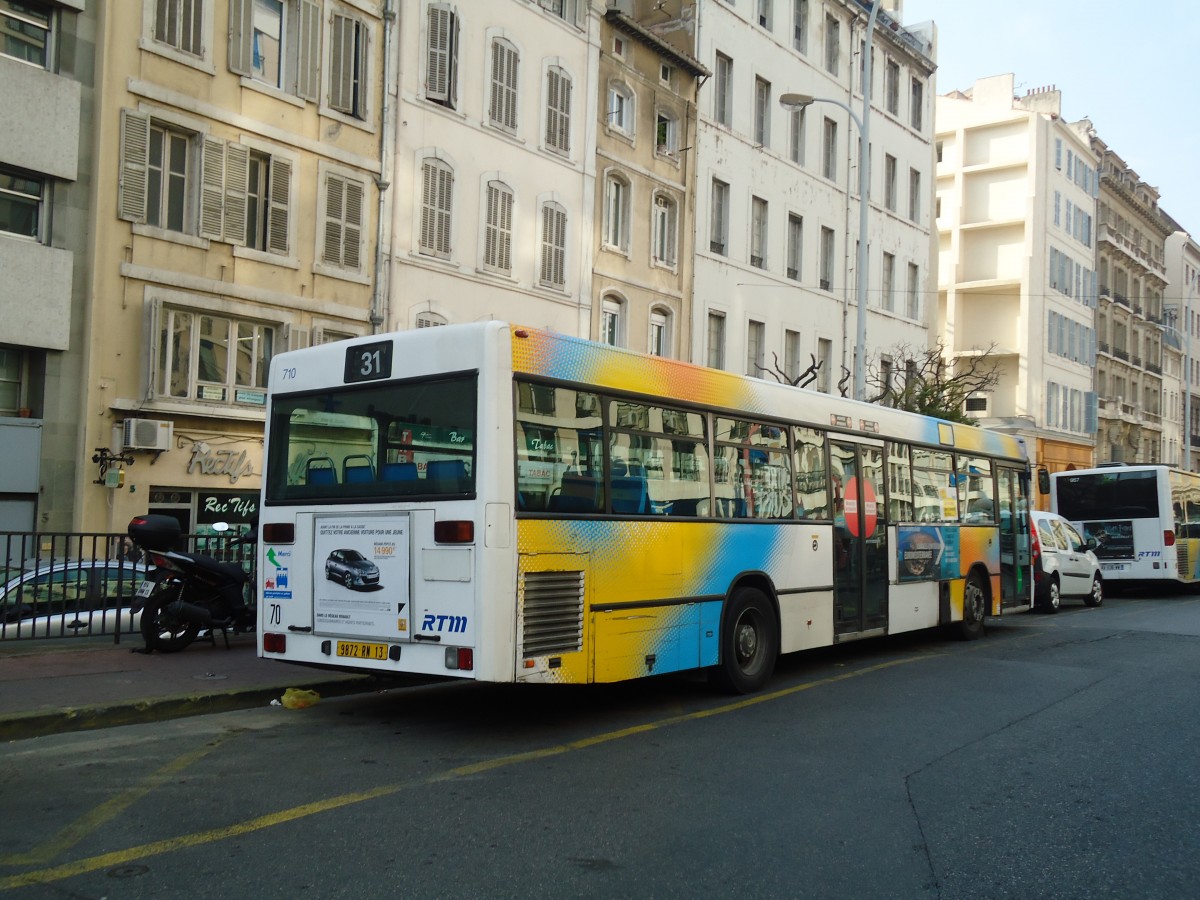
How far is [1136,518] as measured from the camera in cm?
2650

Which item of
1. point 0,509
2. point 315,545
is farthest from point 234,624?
point 0,509

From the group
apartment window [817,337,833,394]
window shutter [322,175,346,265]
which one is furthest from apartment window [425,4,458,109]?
apartment window [817,337,833,394]

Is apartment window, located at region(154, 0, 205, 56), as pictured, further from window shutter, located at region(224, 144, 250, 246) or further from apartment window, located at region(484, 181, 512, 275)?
apartment window, located at region(484, 181, 512, 275)

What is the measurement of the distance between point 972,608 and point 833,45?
27.2 m

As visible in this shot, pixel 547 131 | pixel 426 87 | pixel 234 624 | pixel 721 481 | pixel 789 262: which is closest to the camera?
pixel 721 481

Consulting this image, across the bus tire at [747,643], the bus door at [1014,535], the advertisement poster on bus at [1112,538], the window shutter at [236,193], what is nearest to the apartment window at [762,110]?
the advertisement poster on bus at [1112,538]

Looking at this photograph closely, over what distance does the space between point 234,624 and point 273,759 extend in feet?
14.6

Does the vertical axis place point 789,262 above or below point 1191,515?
above

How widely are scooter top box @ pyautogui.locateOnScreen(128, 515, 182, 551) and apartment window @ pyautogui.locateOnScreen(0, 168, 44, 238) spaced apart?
9287 mm

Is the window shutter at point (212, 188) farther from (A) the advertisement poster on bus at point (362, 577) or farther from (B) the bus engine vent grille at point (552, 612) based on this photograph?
(B) the bus engine vent grille at point (552, 612)

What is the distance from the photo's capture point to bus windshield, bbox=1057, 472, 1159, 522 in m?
26.3

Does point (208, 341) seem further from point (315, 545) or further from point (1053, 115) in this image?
point (1053, 115)

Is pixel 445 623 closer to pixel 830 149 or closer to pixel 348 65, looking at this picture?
pixel 348 65

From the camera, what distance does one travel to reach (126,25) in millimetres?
19094
